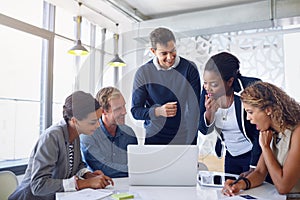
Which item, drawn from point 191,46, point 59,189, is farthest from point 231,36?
point 59,189

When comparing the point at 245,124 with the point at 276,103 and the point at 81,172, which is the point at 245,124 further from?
the point at 81,172

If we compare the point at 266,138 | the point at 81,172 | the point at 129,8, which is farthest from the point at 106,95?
the point at 129,8

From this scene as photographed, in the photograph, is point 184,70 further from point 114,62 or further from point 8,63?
point 8,63

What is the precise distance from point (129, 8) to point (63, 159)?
2.86 m

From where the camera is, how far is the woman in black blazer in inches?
62.1

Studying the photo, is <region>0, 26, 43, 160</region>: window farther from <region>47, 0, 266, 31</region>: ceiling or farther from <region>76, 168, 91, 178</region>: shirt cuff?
<region>76, 168, 91, 178</region>: shirt cuff

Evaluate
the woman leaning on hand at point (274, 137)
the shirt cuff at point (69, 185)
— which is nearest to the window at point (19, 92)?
the shirt cuff at point (69, 185)

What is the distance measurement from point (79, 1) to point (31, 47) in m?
0.77

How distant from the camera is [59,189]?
128 centimetres

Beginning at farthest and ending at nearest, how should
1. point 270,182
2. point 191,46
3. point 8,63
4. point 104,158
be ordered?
1. point 191,46
2. point 8,63
3. point 104,158
4. point 270,182

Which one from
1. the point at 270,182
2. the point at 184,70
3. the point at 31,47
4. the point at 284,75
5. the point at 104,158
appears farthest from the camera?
the point at 284,75

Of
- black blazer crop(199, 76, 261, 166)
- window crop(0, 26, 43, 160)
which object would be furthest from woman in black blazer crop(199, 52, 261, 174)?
window crop(0, 26, 43, 160)

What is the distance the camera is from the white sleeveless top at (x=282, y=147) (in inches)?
50.8

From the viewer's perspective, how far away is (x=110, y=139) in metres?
1.99
